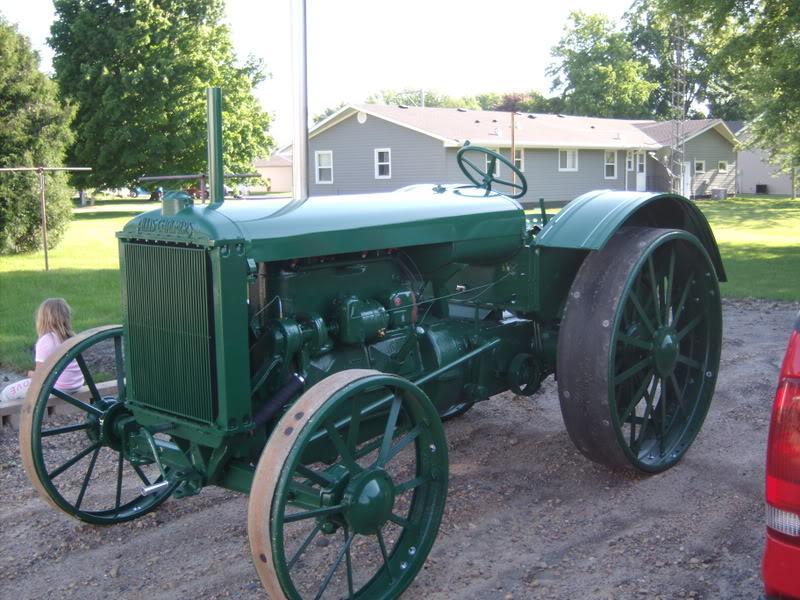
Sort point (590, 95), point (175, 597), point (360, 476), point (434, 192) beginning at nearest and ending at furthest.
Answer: point (360, 476), point (175, 597), point (434, 192), point (590, 95)

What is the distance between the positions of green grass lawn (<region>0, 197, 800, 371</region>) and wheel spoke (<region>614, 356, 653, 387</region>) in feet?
16.3

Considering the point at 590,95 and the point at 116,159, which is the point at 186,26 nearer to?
the point at 116,159

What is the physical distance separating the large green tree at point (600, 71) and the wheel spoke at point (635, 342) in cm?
4924

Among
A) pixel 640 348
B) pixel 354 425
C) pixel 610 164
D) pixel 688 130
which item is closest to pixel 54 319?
pixel 354 425

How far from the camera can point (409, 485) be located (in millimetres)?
3396

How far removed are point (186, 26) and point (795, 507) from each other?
32642mm

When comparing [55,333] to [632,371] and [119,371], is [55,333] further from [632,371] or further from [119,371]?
[632,371]

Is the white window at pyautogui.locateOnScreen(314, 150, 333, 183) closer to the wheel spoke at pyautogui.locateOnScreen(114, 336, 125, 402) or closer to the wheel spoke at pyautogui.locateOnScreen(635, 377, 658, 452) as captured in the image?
the wheel spoke at pyautogui.locateOnScreen(635, 377, 658, 452)

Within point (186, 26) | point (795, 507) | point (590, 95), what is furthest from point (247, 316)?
point (590, 95)

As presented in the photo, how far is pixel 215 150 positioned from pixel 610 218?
6.67ft

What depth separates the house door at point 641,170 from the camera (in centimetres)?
3778

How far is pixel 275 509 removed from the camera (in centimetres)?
287

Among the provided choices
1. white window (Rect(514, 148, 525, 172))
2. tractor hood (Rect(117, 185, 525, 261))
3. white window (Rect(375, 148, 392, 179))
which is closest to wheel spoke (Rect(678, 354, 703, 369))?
tractor hood (Rect(117, 185, 525, 261))

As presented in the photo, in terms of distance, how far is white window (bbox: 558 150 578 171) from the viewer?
33.9 metres
